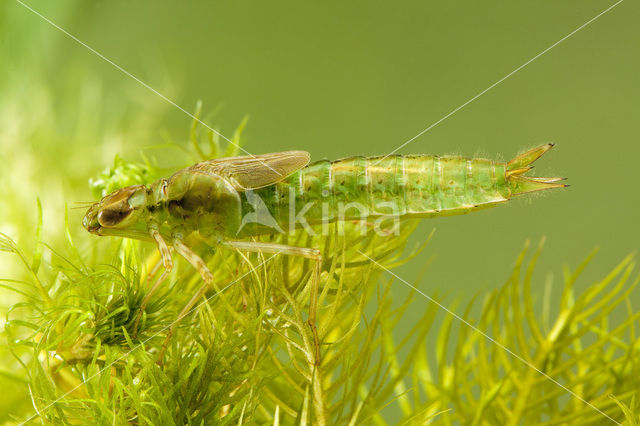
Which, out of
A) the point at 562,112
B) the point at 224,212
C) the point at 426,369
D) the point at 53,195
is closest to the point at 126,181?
the point at 224,212

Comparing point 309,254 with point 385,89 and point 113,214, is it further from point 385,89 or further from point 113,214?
point 385,89

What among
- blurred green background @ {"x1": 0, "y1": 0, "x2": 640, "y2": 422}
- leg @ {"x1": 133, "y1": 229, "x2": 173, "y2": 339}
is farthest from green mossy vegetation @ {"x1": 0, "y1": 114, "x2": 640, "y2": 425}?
blurred green background @ {"x1": 0, "y1": 0, "x2": 640, "y2": 422}

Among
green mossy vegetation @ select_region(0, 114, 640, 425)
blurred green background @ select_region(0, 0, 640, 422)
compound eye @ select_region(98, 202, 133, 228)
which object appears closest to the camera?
green mossy vegetation @ select_region(0, 114, 640, 425)

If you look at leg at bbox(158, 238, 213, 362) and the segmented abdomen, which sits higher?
the segmented abdomen

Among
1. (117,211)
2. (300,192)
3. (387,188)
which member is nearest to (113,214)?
(117,211)

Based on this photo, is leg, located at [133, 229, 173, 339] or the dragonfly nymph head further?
the dragonfly nymph head

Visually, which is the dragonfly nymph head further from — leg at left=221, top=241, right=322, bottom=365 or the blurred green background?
the blurred green background

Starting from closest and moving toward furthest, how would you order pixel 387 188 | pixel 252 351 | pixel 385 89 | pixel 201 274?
pixel 252 351, pixel 201 274, pixel 387 188, pixel 385 89
